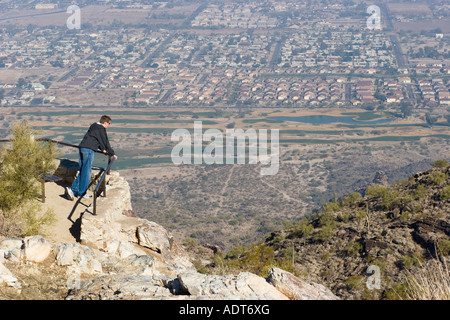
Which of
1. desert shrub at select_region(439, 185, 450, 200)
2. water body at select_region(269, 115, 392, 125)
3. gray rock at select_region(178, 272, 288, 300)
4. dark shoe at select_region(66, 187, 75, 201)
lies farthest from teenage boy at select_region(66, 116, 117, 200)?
water body at select_region(269, 115, 392, 125)

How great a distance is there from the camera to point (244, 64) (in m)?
111

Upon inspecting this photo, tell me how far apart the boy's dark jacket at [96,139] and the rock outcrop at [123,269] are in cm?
89

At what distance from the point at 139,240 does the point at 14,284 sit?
111 inches

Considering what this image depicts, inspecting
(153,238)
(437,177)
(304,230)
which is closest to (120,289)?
(153,238)

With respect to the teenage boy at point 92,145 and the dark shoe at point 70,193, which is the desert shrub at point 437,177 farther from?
the dark shoe at point 70,193

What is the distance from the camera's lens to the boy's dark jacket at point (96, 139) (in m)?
6.80

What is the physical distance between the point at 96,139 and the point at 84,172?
524 millimetres


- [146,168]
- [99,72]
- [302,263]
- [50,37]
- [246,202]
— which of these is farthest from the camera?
[50,37]

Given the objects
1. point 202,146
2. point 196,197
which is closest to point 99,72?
point 202,146

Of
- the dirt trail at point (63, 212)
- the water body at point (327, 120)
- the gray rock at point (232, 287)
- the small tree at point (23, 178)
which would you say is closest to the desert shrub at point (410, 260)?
the gray rock at point (232, 287)

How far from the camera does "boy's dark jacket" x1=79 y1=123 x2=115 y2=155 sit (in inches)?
268

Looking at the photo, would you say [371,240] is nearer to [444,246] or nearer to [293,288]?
[444,246]

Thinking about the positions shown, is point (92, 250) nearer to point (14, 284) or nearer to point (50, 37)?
point (14, 284)

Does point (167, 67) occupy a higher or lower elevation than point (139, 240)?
lower
